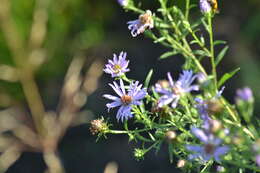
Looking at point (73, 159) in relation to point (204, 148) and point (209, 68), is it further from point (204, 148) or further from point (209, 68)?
point (204, 148)

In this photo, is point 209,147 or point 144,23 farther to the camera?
point 144,23

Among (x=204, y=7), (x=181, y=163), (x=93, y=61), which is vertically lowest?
(x=93, y=61)

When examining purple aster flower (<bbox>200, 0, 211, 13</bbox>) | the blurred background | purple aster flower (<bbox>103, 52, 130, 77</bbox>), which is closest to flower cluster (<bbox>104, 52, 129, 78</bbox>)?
purple aster flower (<bbox>103, 52, 130, 77</bbox>)

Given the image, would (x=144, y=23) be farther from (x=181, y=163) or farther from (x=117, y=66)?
(x=181, y=163)

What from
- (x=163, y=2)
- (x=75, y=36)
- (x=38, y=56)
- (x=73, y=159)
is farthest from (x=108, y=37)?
(x=163, y=2)

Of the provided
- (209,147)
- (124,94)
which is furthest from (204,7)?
(209,147)

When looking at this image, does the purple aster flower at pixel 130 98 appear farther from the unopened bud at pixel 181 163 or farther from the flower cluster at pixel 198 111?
the unopened bud at pixel 181 163

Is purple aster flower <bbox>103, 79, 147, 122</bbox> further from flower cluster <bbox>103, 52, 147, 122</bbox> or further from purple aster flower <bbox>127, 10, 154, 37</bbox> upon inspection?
purple aster flower <bbox>127, 10, 154, 37</bbox>

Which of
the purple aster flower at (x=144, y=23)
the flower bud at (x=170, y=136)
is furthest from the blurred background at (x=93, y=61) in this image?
the flower bud at (x=170, y=136)

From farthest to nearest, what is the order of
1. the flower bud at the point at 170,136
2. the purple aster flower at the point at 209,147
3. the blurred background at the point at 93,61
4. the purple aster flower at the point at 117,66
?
1. the blurred background at the point at 93,61
2. the purple aster flower at the point at 117,66
3. the flower bud at the point at 170,136
4. the purple aster flower at the point at 209,147
